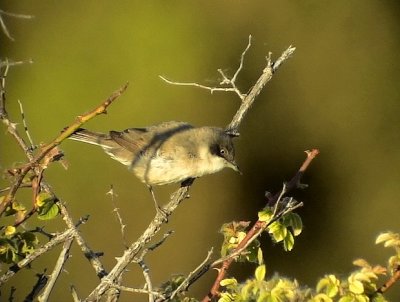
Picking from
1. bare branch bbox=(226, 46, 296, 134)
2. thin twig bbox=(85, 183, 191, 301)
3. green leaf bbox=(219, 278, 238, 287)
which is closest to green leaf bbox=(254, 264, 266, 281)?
green leaf bbox=(219, 278, 238, 287)

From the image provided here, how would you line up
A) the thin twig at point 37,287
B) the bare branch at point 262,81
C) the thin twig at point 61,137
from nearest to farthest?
the thin twig at point 61,137 < the thin twig at point 37,287 < the bare branch at point 262,81

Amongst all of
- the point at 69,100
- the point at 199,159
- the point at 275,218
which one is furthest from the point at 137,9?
the point at 275,218

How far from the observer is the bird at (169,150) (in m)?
4.19

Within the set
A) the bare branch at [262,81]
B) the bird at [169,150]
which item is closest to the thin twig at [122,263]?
the bare branch at [262,81]

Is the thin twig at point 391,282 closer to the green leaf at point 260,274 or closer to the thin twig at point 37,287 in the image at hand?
the green leaf at point 260,274

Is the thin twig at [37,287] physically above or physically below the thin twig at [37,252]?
below

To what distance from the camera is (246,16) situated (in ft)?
19.5

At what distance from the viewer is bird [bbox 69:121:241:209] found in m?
4.19

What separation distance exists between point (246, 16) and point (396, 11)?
4.32 feet

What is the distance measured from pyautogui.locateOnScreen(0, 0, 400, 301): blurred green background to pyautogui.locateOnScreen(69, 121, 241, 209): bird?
3.25ft

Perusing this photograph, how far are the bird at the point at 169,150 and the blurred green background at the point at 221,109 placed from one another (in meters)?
0.99

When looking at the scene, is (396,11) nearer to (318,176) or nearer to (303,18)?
(303,18)

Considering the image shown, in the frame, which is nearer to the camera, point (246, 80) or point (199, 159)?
point (199, 159)

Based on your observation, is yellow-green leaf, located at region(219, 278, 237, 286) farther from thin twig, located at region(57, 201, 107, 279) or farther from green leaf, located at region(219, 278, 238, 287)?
thin twig, located at region(57, 201, 107, 279)
